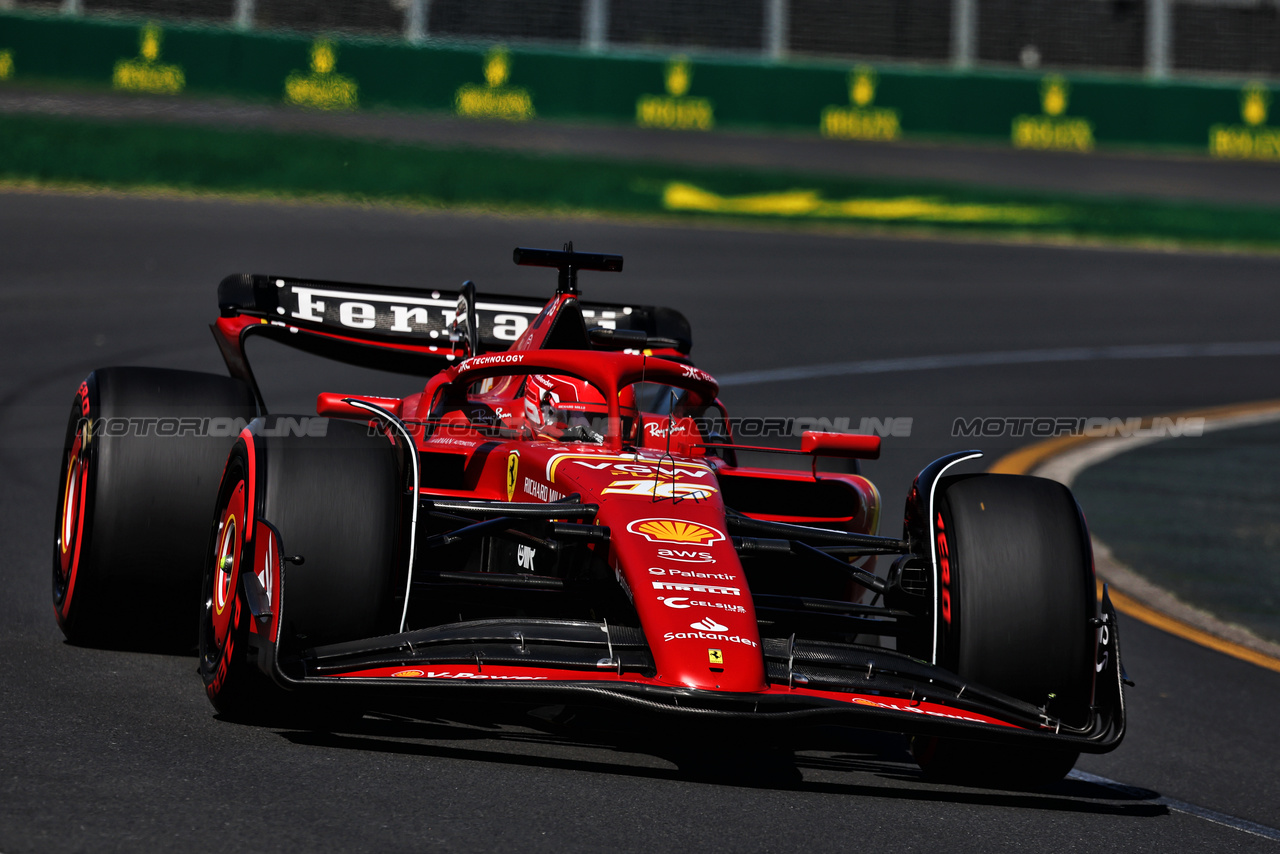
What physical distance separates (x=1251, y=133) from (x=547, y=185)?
12412mm

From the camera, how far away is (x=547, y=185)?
21.2m

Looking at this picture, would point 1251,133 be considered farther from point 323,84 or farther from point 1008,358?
point 323,84

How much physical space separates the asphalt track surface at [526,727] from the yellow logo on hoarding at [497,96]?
6444 mm

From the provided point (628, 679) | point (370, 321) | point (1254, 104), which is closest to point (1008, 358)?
point (370, 321)

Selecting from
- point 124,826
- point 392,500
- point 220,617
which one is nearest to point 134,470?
point 220,617

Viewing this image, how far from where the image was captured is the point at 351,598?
4672 millimetres

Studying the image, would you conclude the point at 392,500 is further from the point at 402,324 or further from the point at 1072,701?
the point at 402,324

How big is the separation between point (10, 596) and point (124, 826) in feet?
9.66

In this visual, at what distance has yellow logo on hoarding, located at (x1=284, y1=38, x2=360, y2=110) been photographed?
22.7 meters

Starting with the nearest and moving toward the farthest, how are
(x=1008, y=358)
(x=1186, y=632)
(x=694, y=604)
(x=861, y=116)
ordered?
(x=694, y=604)
(x=1186, y=632)
(x=1008, y=358)
(x=861, y=116)

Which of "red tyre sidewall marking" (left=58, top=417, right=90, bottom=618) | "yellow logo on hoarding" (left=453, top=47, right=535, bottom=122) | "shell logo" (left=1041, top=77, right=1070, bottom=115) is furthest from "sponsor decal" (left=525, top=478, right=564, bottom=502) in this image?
"shell logo" (left=1041, top=77, right=1070, bottom=115)

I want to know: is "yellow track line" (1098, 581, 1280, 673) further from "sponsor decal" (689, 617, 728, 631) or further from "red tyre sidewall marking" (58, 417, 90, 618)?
"red tyre sidewall marking" (58, 417, 90, 618)

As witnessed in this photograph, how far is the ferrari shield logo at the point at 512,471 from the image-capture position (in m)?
5.70

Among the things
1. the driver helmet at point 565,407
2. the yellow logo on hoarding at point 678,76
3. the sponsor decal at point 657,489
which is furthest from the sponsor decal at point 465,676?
the yellow logo on hoarding at point 678,76
